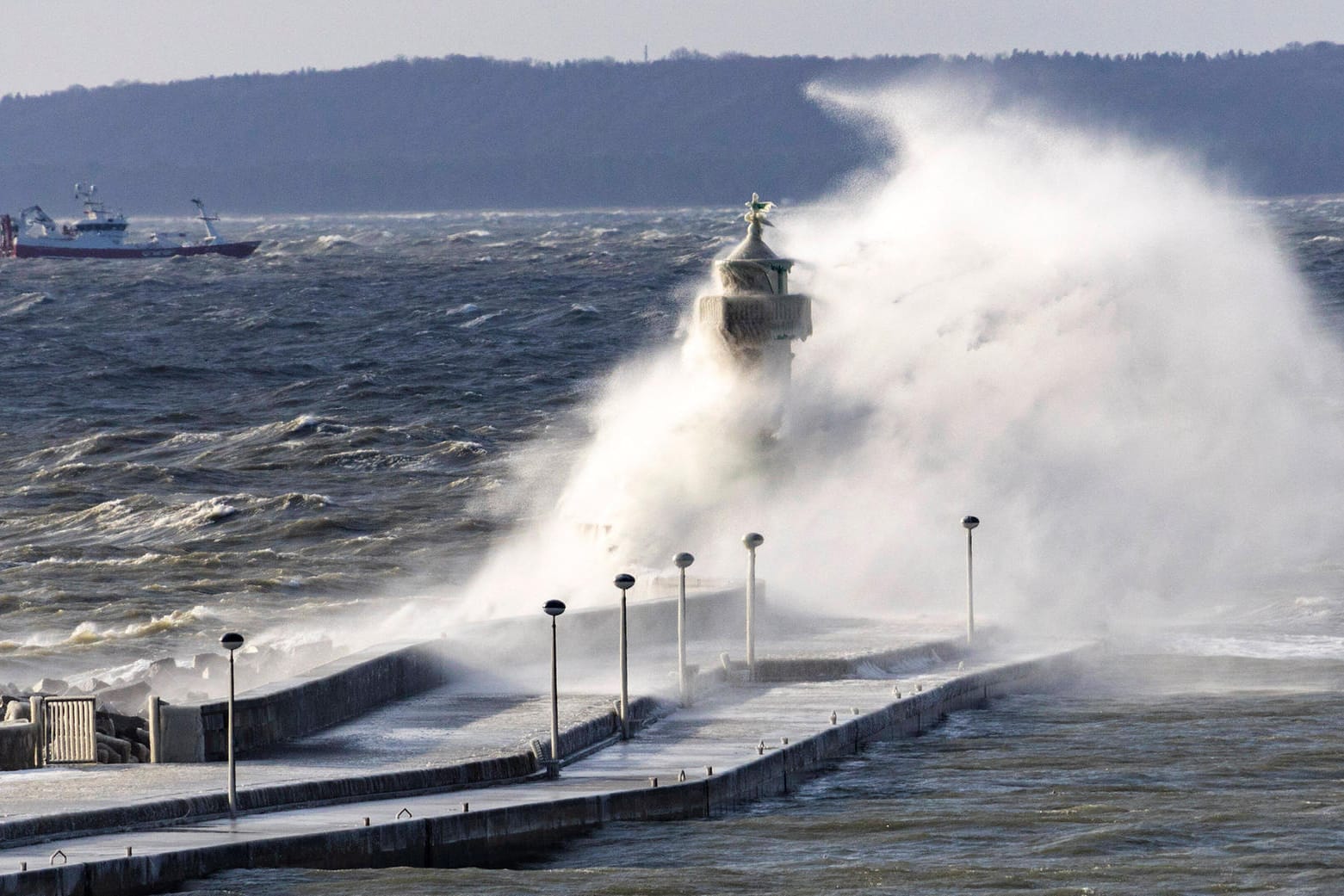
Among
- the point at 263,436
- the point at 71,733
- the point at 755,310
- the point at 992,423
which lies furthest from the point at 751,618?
the point at 263,436

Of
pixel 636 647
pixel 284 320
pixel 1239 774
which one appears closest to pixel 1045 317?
pixel 636 647

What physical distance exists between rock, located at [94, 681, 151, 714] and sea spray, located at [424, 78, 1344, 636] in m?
7.62

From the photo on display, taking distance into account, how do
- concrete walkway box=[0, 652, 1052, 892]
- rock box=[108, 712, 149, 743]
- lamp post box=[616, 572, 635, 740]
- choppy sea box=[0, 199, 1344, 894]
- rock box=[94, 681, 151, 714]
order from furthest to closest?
rock box=[94, 681, 151, 714], lamp post box=[616, 572, 635, 740], rock box=[108, 712, 149, 743], choppy sea box=[0, 199, 1344, 894], concrete walkway box=[0, 652, 1052, 892]

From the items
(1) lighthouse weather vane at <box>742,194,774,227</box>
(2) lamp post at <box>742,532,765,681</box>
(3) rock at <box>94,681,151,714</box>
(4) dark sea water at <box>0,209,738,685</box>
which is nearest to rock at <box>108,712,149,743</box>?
(3) rock at <box>94,681,151,714</box>

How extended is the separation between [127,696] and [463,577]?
519 inches

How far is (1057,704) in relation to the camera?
2294cm

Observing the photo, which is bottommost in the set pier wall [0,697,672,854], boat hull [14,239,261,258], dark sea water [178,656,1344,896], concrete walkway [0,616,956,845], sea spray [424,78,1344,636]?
dark sea water [178,656,1344,896]

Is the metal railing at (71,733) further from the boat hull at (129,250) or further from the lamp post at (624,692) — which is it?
the boat hull at (129,250)

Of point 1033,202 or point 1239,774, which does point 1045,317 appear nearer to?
point 1033,202

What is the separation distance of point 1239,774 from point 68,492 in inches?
1139

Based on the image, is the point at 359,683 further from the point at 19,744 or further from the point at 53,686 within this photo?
the point at 53,686

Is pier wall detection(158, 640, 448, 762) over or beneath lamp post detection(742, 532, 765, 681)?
beneath

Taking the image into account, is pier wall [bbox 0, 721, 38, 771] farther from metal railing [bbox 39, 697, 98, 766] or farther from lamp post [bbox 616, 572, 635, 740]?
lamp post [bbox 616, 572, 635, 740]

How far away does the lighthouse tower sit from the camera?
2820cm
